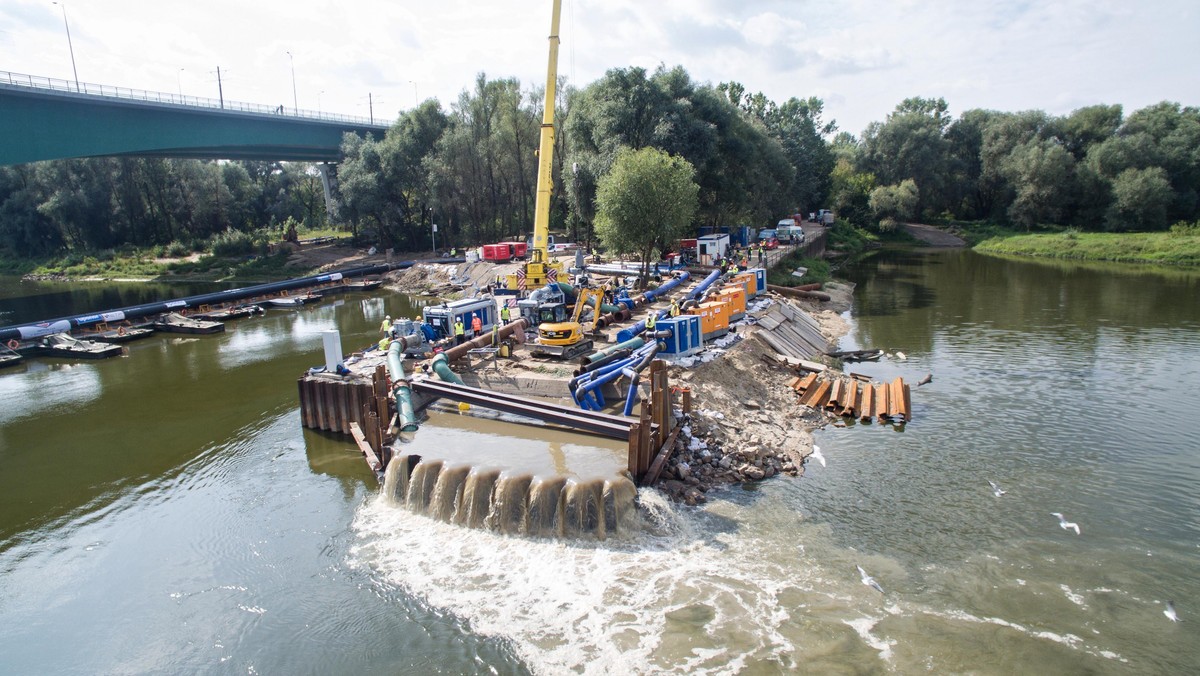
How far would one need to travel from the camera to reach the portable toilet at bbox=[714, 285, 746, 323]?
1198 inches

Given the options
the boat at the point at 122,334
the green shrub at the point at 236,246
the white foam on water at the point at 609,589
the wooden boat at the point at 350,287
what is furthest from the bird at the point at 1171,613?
the green shrub at the point at 236,246

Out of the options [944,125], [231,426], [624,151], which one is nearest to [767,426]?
[231,426]

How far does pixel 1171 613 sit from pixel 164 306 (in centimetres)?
5242

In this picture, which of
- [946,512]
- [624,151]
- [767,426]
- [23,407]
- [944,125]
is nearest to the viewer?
[946,512]

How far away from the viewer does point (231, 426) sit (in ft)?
82.5

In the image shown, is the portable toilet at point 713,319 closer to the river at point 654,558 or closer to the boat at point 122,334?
the river at point 654,558

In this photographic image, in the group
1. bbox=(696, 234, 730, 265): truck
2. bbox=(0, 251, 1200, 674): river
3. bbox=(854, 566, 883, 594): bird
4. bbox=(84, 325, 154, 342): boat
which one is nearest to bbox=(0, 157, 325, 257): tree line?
bbox=(84, 325, 154, 342): boat

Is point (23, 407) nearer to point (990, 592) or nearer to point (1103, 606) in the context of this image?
point (990, 592)

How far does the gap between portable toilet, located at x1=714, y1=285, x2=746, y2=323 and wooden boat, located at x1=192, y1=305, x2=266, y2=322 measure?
34.2m

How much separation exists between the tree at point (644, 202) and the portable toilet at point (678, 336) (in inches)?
592

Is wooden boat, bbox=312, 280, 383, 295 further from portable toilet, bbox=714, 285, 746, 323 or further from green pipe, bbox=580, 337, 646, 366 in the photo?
green pipe, bbox=580, 337, 646, 366

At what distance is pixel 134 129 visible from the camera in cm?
5019

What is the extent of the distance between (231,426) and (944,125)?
96345mm

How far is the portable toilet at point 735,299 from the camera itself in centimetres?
3043
